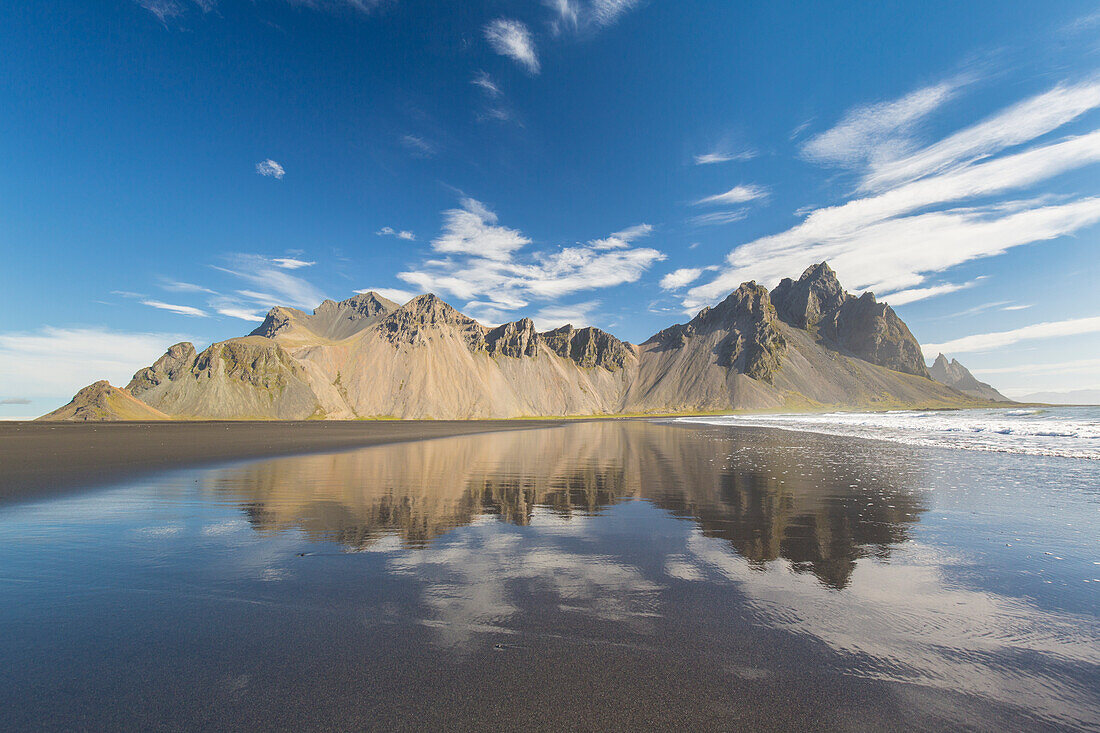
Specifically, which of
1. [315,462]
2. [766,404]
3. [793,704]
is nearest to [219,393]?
[315,462]

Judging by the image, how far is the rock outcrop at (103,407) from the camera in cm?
9988

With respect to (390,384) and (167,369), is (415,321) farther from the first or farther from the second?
(167,369)

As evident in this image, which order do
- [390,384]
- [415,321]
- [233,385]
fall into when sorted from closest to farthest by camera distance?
[233,385], [390,384], [415,321]

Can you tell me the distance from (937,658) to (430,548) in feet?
27.8

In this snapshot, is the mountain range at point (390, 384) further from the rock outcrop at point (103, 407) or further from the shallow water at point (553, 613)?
the shallow water at point (553, 613)

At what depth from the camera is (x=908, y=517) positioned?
12.4 meters

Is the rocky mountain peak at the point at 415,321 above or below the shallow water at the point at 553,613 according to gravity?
above

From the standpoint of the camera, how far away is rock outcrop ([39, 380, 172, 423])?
328 ft

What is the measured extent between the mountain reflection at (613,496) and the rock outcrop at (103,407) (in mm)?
109793

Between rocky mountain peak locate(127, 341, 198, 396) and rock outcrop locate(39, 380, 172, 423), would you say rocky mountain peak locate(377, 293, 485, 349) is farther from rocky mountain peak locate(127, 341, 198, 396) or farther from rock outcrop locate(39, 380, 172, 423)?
rock outcrop locate(39, 380, 172, 423)

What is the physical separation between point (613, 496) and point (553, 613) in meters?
9.92

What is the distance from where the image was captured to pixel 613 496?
16.2 metres

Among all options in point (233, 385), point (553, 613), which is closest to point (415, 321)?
point (233, 385)

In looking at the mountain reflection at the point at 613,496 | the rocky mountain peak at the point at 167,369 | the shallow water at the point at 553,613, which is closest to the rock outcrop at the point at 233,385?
the rocky mountain peak at the point at 167,369
